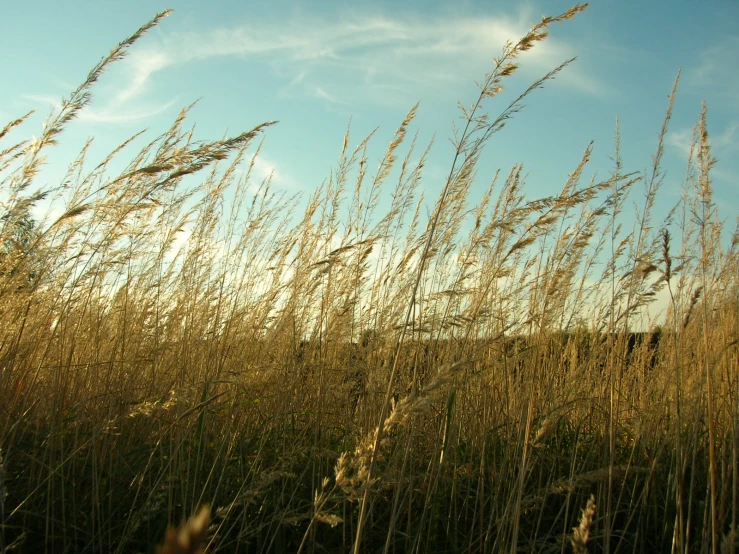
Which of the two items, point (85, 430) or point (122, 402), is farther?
point (85, 430)

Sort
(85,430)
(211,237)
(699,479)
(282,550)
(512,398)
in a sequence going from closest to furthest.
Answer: (282,550)
(85,430)
(699,479)
(512,398)
(211,237)

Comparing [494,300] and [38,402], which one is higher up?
[494,300]

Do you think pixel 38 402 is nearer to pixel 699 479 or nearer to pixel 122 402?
pixel 122 402

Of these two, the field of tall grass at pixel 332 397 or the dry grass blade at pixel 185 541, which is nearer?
the dry grass blade at pixel 185 541

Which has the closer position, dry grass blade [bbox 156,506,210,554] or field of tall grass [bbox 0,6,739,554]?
dry grass blade [bbox 156,506,210,554]

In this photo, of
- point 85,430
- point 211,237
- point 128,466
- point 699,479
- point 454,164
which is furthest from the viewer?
point 211,237

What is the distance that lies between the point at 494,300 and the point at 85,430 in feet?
6.86

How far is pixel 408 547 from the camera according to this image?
1992 millimetres

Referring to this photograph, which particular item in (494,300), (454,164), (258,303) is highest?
(454,164)

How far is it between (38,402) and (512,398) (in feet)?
7.48

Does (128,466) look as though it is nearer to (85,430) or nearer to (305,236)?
(85,430)

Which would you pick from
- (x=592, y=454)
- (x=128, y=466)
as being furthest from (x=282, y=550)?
(x=592, y=454)

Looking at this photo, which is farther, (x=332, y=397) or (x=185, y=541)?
(x=332, y=397)

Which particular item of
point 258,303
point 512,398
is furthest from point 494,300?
point 258,303
